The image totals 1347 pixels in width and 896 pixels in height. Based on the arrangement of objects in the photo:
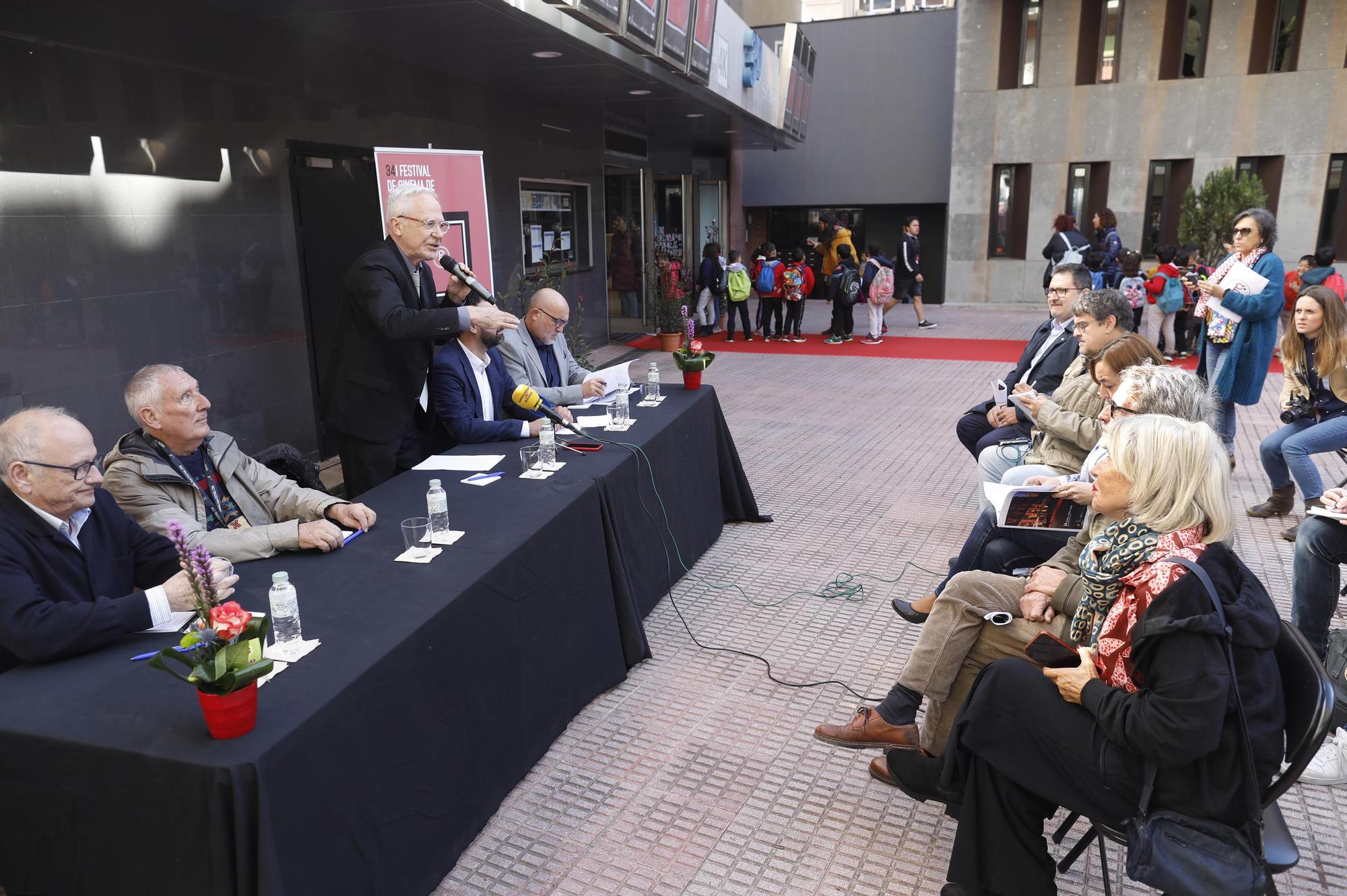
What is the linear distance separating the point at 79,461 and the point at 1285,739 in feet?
9.57

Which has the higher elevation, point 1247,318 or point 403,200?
point 403,200

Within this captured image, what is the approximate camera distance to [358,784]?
203cm

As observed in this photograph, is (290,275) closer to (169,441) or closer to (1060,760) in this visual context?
(169,441)

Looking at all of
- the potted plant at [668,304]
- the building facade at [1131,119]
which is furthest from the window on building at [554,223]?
the building facade at [1131,119]

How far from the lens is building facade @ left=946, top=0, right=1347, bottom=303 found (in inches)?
591

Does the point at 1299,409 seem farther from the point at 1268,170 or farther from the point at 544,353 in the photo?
the point at 1268,170

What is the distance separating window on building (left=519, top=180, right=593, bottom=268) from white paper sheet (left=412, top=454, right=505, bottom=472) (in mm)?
6176

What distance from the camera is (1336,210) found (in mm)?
15352

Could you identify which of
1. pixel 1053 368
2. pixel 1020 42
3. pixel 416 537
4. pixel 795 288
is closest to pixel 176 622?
pixel 416 537

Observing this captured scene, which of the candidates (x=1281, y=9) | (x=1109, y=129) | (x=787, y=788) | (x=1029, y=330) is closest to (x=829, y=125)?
(x=1109, y=129)

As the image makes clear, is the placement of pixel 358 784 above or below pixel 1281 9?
below

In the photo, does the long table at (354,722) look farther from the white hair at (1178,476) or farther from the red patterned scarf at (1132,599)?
the white hair at (1178,476)

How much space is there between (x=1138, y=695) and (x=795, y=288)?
11.1 metres

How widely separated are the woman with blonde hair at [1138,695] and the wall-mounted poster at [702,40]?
23.0 feet
